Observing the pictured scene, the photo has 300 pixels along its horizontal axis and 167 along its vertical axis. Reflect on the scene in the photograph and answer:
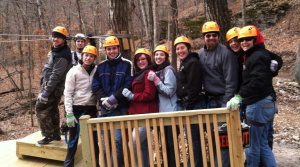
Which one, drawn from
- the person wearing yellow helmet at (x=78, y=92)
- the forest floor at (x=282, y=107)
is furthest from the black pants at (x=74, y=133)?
the forest floor at (x=282, y=107)

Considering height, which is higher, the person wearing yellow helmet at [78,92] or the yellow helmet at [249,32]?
the yellow helmet at [249,32]

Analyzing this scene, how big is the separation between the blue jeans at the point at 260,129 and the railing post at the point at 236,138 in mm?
881

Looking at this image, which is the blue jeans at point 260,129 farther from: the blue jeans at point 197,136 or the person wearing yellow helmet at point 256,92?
the blue jeans at point 197,136

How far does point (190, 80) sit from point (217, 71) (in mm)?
368

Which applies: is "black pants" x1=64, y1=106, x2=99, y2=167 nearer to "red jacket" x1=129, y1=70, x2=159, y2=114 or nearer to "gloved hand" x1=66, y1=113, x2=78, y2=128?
"gloved hand" x1=66, y1=113, x2=78, y2=128

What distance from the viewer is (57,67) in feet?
16.9

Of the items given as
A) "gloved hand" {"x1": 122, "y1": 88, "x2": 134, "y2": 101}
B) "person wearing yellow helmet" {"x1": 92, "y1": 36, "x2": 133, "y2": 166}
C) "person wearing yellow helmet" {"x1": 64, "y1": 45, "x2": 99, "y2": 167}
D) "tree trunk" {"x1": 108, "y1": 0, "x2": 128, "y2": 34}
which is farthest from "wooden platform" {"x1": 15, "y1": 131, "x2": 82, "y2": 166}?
"tree trunk" {"x1": 108, "y1": 0, "x2": 128, "y2": 34}

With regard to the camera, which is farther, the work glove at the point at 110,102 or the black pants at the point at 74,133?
the black pants at the point at 74,133

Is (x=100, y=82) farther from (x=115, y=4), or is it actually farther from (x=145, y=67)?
(x=115, y=4)

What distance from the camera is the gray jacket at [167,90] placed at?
439 centimetres

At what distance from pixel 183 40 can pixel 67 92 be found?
1799 mm

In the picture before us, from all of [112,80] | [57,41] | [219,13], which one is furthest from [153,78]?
[219,13]

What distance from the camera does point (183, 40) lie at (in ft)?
14.7

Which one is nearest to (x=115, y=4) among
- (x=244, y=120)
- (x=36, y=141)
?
(x=36, y=141)
